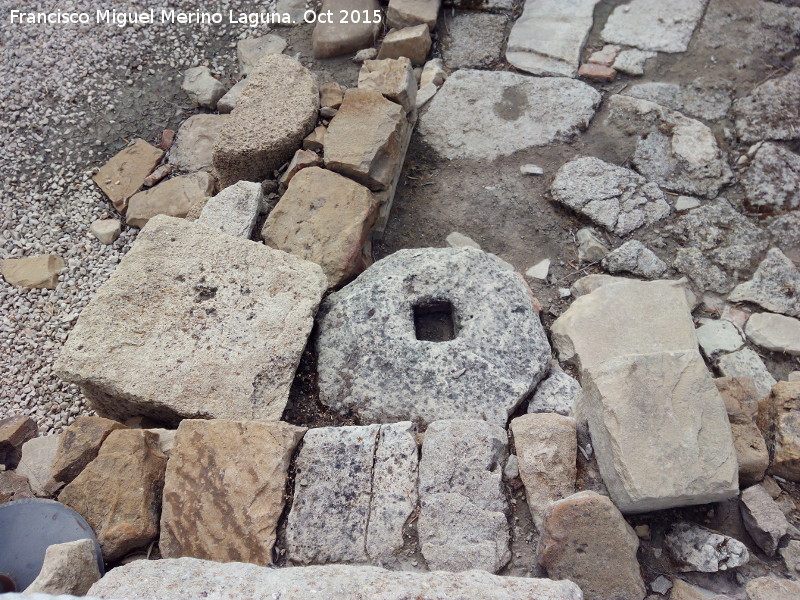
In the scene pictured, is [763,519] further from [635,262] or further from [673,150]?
[673,150]

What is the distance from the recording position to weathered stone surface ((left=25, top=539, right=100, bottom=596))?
6.48ft

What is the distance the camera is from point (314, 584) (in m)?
1.84

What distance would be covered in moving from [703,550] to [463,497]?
0.79 meters

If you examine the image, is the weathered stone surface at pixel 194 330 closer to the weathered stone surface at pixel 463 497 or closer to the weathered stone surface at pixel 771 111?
the weathered stone surface at pixel 463 497

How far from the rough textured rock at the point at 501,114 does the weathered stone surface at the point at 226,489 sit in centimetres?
218

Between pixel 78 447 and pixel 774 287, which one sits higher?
pixel 774 287

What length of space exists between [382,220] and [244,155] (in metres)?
0.78

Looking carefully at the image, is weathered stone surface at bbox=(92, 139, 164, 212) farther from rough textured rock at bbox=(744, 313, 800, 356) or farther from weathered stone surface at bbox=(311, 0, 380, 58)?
rough textured rock at bbox=(744, 313, 800, 356)

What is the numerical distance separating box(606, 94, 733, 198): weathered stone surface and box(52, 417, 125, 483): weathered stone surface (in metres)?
2.96

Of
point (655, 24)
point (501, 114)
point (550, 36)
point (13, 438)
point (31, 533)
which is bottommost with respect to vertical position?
point (13, 438)

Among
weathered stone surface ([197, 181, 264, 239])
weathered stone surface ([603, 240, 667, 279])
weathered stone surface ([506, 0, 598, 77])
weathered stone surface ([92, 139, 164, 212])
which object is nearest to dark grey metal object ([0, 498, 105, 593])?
weathered stone surface ([197, 181, 264, 239])

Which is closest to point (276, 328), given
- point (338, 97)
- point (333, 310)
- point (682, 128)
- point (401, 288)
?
point (333, 310)

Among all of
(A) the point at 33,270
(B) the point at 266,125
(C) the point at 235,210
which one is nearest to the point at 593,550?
(C) the point at 235,210

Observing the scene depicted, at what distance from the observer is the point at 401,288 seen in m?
2.88
